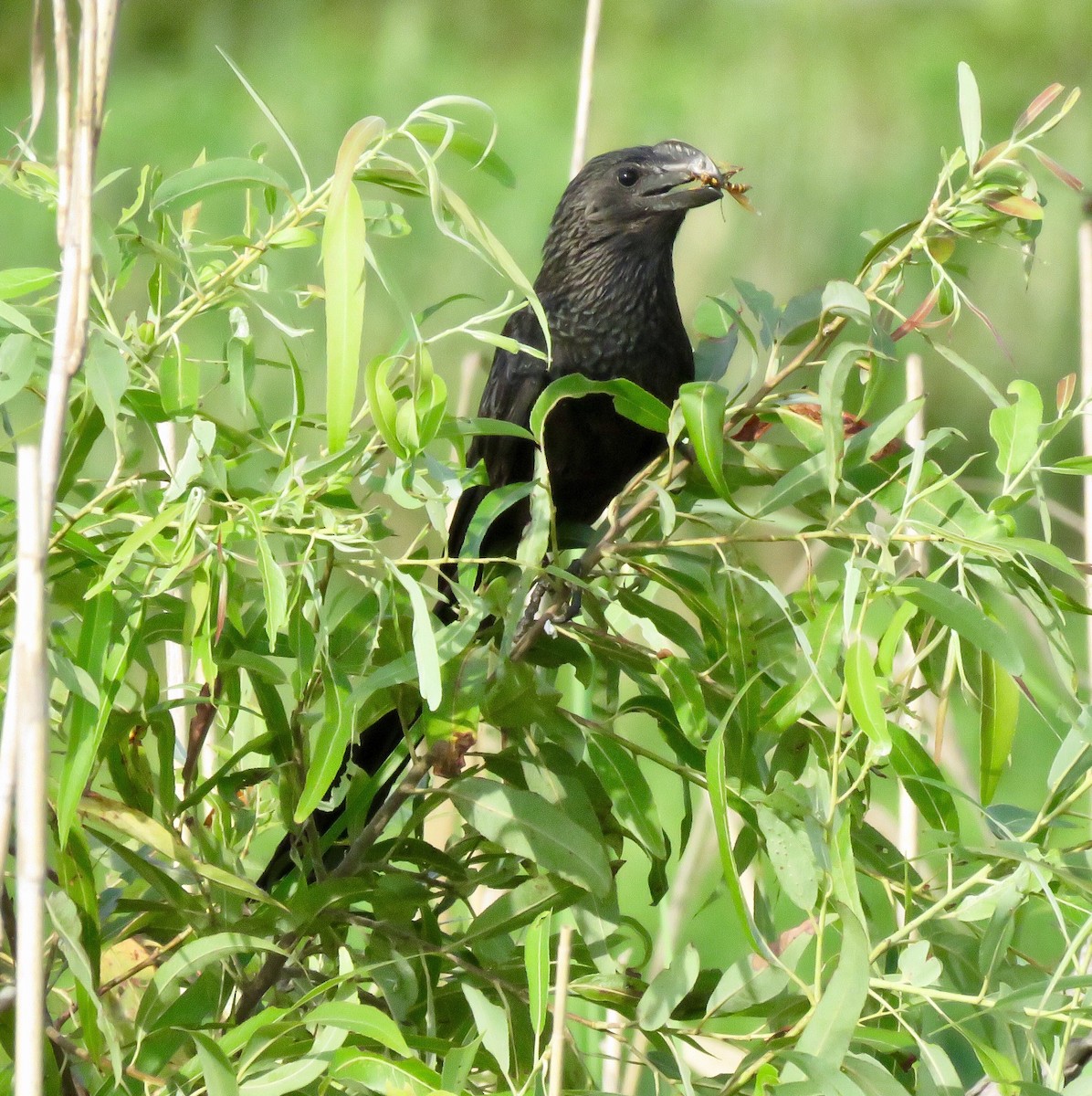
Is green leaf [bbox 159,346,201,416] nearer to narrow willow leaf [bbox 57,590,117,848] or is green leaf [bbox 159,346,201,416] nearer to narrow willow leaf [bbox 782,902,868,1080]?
narrow willow leaf [bbox 57,590,117,848]

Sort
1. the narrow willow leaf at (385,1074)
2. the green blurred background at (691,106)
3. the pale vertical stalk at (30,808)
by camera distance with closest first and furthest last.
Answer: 1. the pale vertical stalk at (30,808)
2. the narrow willow leaf at (385,1074)
3. the green blurred background at (691,106)

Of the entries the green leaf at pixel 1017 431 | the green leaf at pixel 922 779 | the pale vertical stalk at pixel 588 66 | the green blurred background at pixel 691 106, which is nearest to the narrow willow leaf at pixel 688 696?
the green leaf at pixel 922 779

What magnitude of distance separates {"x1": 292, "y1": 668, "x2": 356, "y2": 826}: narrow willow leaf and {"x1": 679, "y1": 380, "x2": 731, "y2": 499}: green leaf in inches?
9.8

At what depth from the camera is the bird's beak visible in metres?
1.35

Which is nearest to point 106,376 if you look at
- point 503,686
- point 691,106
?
point 503,686

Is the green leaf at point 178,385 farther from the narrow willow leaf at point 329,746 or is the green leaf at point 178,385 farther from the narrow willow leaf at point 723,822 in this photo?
the narrow willow leaf at point 723,822

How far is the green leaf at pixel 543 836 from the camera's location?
0.79 meters

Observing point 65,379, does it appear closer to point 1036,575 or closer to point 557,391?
point 557,391

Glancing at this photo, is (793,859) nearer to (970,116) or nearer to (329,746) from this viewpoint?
(329,746)

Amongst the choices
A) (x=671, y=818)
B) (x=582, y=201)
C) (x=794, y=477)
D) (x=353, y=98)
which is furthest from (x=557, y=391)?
(x=353, y=98)

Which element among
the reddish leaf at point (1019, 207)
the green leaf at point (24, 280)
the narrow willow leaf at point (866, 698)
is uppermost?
the reddish leaf at point (1019, 207)

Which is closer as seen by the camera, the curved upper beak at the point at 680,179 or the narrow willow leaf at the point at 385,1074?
the narrow willow leaf at the point at 385,1074

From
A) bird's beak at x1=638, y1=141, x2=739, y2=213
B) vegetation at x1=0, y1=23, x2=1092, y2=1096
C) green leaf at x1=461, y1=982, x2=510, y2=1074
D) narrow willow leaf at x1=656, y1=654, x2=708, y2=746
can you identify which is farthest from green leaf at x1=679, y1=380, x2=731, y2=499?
bird's beak at x1=638, y1=141, x2=739, y2=213

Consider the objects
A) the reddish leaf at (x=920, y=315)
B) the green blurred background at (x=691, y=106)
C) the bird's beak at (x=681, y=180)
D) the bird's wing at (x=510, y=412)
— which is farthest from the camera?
the green blurred background at (x=691, y=106)
